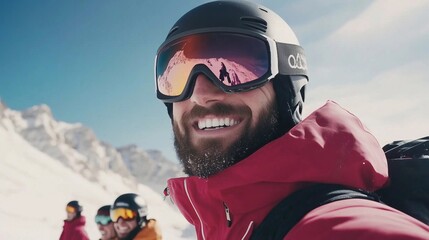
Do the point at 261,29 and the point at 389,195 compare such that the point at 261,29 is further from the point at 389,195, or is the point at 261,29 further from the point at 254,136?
the point at 389,195

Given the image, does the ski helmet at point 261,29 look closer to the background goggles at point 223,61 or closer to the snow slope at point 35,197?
the background goggles at point 223,61

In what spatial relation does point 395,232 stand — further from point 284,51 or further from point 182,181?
point 284,51

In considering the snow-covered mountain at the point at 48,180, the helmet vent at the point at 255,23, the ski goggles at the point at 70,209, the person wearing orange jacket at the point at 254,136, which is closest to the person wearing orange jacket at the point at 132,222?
the ski goggles at the point at 70,209

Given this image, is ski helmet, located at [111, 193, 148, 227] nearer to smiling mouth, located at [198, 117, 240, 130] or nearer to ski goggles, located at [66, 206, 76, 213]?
ski goggles, located at [66, 206, 76, 213]

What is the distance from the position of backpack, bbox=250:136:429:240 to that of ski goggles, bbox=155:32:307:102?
68 cm

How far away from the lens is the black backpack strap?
1149mm

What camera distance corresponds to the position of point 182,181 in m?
1.86

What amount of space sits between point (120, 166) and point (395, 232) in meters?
159

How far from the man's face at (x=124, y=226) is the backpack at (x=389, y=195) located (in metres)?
6.00

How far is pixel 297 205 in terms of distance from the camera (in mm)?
1202

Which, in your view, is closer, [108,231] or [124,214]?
[124,214]

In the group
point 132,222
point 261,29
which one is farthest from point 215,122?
point 132,222

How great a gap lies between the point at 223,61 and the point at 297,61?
0.46 metres

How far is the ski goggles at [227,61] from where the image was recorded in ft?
6.01
